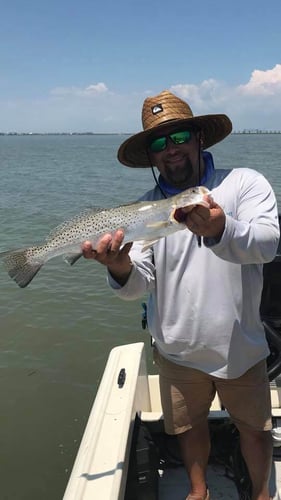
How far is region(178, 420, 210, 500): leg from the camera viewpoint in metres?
3.39

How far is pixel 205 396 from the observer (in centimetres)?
329

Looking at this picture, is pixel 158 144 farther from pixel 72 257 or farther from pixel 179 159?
pixel 72 257

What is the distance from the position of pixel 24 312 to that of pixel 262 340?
24.2 ft

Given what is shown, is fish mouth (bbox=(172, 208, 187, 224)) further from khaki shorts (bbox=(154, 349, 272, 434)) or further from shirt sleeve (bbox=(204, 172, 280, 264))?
khaki shorts (bbox=(154, 349, 272, 434))

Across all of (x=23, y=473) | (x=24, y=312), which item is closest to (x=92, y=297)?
(x=24, y=312)

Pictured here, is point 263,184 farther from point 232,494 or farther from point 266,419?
point 232,494

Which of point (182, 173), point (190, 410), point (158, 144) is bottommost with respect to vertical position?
point (190, 410)

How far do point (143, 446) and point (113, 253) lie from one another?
1574mm

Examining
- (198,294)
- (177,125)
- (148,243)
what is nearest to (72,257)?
(148,243)

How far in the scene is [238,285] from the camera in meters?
2.97

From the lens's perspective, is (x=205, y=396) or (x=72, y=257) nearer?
(x=72, y=257)

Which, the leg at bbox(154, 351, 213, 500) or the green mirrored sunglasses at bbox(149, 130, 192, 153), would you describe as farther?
the leg at bbox(154, 351, 213, 500)

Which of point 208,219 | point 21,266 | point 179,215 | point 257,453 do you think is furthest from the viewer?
point 21,266

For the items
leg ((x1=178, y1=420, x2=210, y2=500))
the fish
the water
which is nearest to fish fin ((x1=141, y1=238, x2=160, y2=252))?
the fish
